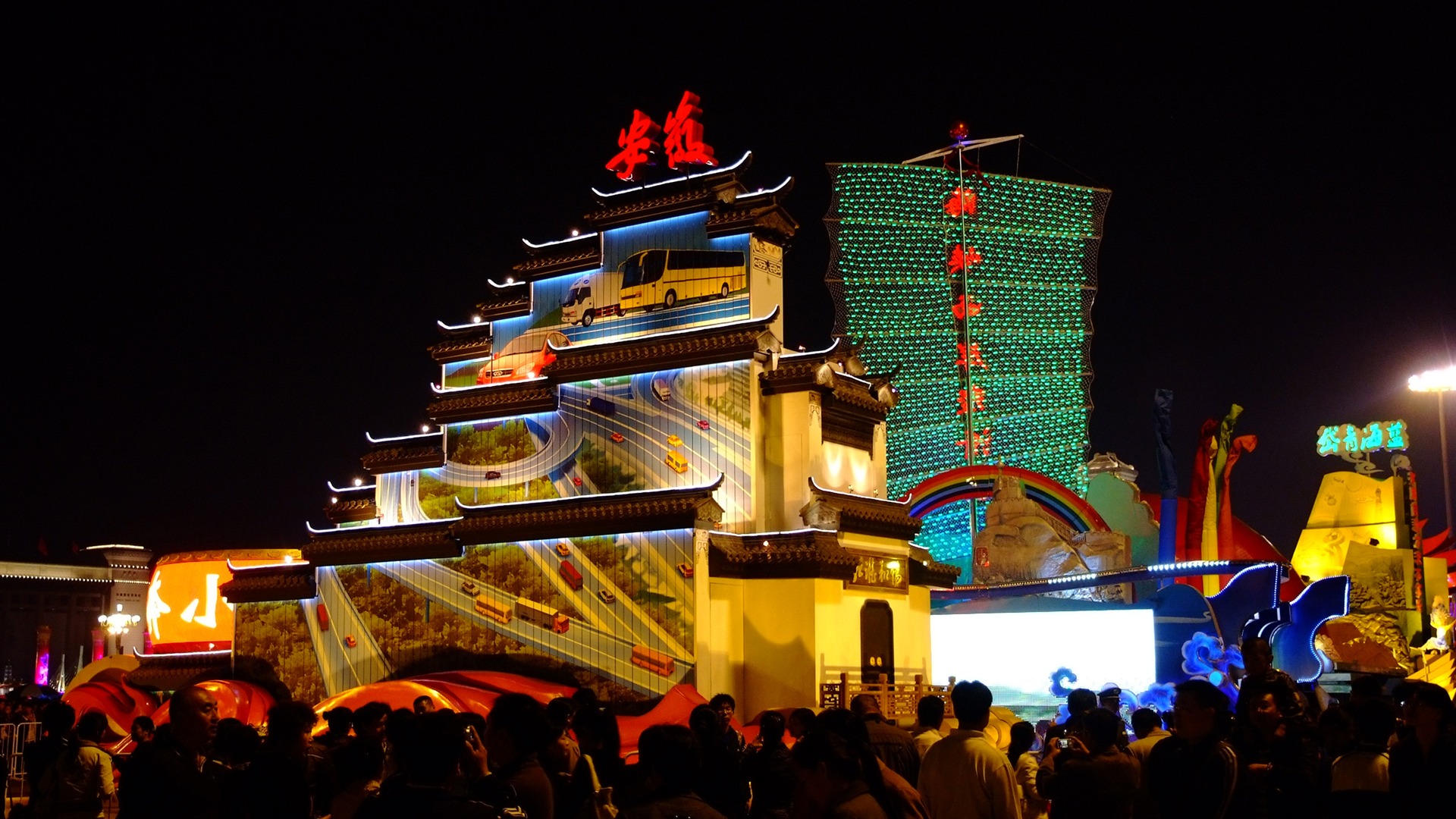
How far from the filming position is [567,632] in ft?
74.3

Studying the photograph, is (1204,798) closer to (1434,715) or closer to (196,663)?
(1434,715)

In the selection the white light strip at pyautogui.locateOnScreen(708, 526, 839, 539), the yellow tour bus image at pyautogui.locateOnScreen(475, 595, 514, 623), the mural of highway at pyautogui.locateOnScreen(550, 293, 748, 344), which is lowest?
the yellow tour bus image at pyautogui.locateOnScreen(475, 595, 514, 623)

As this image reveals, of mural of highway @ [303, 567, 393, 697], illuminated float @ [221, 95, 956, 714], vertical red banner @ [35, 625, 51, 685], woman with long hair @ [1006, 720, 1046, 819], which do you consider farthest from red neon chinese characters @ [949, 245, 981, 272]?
vertical red banner @ [35, 625, 51, 685]

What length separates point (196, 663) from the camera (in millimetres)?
28094

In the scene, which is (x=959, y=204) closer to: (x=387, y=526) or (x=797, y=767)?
(x=387, y=526)

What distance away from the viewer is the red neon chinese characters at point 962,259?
39.4 m

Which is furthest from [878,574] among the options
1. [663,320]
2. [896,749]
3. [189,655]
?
[896,749]

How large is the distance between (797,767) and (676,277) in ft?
64.1

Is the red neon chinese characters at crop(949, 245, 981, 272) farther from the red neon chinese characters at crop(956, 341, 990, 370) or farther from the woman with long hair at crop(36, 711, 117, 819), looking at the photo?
the woman with long hair at crop(36, 711, 117, 819)

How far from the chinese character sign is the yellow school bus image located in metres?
17.4

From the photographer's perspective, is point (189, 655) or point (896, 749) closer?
point (896, 749)

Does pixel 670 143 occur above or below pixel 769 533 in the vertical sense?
above

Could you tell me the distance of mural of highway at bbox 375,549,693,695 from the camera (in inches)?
852

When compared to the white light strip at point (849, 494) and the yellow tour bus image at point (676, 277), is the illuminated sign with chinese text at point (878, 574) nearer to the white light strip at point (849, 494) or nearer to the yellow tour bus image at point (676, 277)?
the white light strip at point (849, 494)
